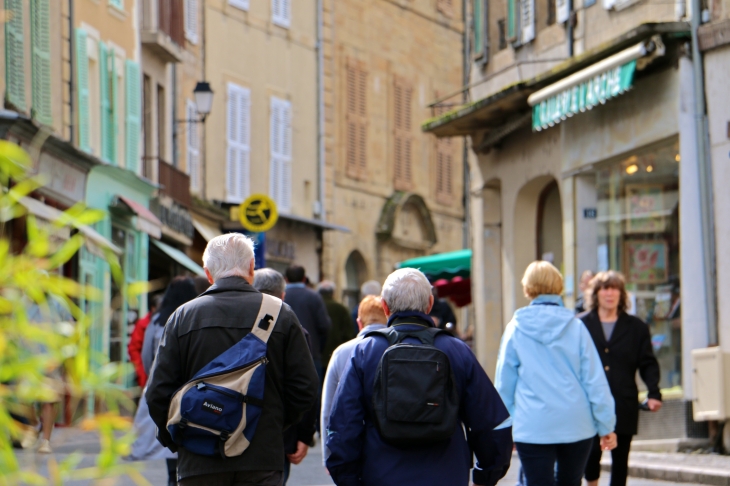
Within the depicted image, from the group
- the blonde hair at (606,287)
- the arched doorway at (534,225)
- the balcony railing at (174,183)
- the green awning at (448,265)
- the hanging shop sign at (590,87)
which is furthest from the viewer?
the balcony railing at (174,183)

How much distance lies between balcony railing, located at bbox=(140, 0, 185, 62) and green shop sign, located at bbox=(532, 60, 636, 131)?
11.1 meters

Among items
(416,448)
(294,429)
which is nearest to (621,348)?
(294,429)

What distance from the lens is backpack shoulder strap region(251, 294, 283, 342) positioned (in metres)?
5.93

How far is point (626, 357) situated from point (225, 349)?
4503 mm

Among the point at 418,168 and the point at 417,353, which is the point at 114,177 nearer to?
the point at 418,168

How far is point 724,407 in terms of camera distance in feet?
46.1

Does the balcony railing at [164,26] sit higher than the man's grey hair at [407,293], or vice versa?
the balcony railing at [164,26]

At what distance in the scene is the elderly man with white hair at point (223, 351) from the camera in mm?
5805

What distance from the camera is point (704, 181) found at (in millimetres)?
14820

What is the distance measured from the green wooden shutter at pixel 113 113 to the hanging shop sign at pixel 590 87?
29.8ft

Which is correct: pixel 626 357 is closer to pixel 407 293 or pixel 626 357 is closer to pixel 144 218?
pixel 407 293

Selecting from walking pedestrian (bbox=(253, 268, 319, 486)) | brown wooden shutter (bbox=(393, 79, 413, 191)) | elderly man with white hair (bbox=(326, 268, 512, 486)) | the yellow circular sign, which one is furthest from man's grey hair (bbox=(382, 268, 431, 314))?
brown wooden shutter (bbox=(393, 79, 413, 191))

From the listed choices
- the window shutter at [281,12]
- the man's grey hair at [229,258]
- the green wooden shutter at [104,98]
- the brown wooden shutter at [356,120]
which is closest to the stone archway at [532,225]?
the green wooden shutter at [104,98]

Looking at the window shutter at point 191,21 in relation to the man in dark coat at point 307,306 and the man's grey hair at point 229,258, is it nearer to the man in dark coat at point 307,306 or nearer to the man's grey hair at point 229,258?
the man in dark coat at point 307,306
